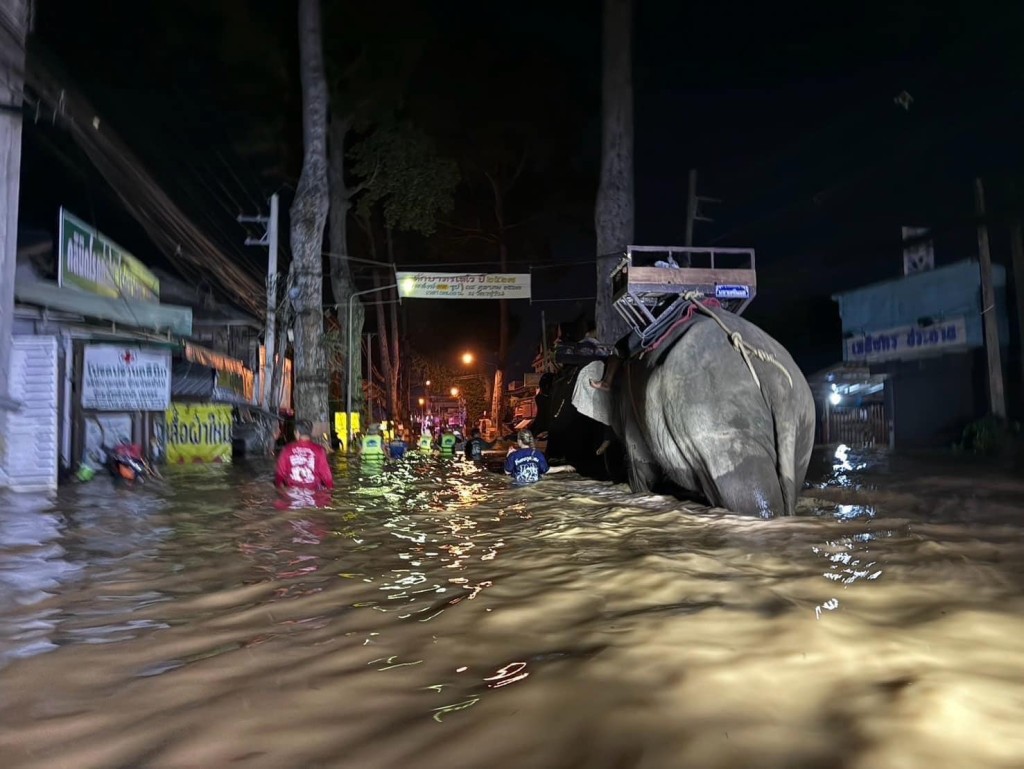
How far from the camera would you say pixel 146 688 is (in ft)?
8.98

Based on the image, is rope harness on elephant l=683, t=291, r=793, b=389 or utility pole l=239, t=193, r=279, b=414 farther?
utility pole l=239, t=193, r=279, b=414

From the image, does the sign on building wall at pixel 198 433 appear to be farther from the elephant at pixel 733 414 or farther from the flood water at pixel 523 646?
the elephant at pixel 733 414

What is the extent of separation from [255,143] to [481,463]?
12099 millimetres

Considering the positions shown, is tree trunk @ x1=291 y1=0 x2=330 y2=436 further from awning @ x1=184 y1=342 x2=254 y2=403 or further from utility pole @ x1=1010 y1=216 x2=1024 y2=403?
utility pole @ x1=1010 y1=216 x2=1024 y2=403

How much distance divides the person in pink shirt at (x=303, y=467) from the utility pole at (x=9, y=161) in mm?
3131

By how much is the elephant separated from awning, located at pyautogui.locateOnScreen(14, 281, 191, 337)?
8.28m

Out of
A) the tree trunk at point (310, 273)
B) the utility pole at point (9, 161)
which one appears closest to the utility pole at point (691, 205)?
the tree trunk at point (310, 273)

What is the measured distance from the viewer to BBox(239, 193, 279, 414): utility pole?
61.9 feet

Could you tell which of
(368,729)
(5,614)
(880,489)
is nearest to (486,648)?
(368,729)

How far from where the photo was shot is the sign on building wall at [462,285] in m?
20.8

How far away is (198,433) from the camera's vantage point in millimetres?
15109

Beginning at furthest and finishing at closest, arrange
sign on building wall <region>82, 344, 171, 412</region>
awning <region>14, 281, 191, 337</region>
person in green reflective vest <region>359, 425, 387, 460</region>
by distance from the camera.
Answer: person in green reflective vest <region>359, 425, 387, 460</region> < sign on building wall <region>82, 344, 171, 412</region> < awning <region>14, 281, 191, 337</region>

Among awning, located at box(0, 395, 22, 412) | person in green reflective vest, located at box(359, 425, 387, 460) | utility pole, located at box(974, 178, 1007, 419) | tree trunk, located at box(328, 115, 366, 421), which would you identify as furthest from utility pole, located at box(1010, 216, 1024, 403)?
awning, located at box(0, 395, 22, 412)

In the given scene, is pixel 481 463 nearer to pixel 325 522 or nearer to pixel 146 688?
pixel 325 522
